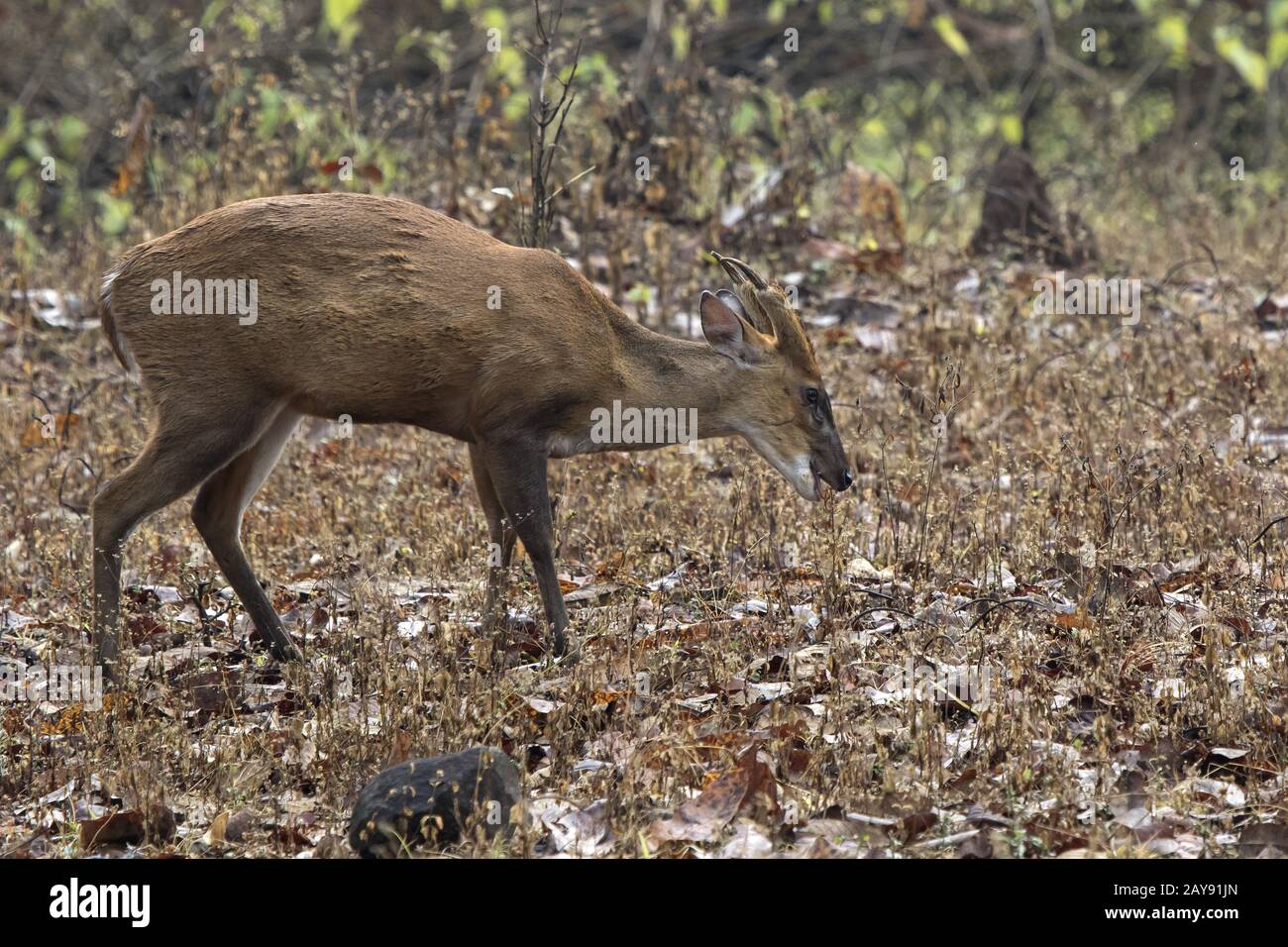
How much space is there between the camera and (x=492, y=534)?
6996mm

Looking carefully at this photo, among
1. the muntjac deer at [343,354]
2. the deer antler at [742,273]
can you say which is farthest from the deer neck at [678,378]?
the deer antler at [742,273]

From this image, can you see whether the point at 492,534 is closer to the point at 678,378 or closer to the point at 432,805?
the point at 678,378

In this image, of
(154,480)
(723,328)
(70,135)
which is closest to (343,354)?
(154,480)

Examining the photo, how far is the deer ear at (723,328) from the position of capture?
6902 millimetres

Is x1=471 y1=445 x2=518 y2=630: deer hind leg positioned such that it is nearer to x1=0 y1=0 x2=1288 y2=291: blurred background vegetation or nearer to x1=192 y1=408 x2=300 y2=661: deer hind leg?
x1=192 y1=408 x2=300 y2=661: deer hind leg

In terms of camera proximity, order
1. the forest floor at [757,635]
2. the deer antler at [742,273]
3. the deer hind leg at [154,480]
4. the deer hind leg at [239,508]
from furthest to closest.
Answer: the deer antler at [742,273]
the deer hind leg at [239,508]
the deer hind leg at [154,480]
the forest floor at [757,635]

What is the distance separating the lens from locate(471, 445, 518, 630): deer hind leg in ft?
21.1

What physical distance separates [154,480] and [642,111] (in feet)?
19.5

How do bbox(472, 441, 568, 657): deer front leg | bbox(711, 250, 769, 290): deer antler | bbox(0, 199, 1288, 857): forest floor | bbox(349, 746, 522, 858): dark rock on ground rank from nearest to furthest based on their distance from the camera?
bbox(349, 746, 522, 858): dark rock on ground → bbox(0, 199, 1288, 857): forest floor → bbox(472, 441, 568, 657): deer front leg → bbox(711, 250, 769, 290): deer antler

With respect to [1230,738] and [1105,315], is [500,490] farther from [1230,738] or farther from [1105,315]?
[1105,315]

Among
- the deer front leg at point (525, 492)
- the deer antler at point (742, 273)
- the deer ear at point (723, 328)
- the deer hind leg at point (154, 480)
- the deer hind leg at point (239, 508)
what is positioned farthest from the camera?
the deer ear at point (723, 328)

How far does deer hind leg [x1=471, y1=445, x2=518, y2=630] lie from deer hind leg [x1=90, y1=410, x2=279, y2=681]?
94 centimetres

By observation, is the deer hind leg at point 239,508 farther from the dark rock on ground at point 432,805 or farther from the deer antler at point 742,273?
the dark rock on ground at point 432,805

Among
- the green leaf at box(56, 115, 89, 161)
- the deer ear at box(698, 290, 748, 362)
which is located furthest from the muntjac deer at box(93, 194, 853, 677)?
the green leaf at box(56, 115, 89, 161)
